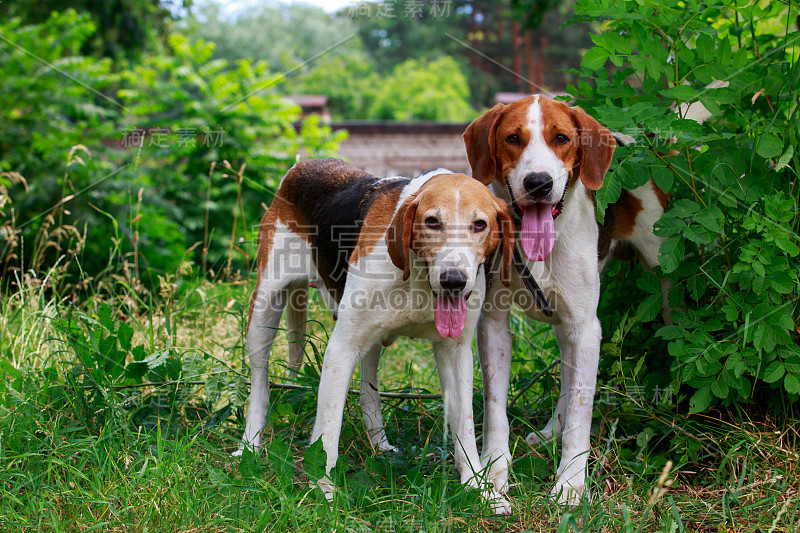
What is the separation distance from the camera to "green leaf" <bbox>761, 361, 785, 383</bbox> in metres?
3.27

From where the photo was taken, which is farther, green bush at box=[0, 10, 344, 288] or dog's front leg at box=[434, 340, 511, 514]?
green bush at box=[0, 10, 344, 288]

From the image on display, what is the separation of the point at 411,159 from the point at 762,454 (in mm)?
14948

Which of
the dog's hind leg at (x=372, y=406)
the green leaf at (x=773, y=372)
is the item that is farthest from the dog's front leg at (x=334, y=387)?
the green leaf at (x=773, y=372)

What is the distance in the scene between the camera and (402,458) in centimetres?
362

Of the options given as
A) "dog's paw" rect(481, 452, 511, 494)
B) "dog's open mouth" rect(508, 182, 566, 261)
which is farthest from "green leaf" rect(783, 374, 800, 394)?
"dog's paw" rect(481, 452, 511, 494)

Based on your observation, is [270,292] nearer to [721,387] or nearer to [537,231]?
[537,231]

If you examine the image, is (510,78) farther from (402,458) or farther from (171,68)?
(402,458)

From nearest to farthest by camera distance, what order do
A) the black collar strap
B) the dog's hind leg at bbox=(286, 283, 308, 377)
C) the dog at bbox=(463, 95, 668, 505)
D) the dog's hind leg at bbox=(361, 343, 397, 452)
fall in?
the dog at bbox=(463, 95, 668, 505) → the black collar strap → the dog's hind leg at bbox=(361, 343, 397, 452) → the dog's hind leg at bbox=(286, 283, 308, 377)

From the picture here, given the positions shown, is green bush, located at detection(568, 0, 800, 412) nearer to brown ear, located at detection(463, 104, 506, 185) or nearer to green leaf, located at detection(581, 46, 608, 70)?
green leaf, located at detection(581, 46, 608, 70)

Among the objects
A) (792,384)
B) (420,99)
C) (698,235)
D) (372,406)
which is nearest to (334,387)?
(372,406)

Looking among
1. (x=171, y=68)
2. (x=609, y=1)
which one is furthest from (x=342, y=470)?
(x=171, y=68)

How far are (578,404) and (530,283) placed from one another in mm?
642

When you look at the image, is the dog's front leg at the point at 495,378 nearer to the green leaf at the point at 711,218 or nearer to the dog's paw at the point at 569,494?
the dog's paw at the point at 569,494

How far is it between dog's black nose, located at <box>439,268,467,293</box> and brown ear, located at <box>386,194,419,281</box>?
8.7 inches
